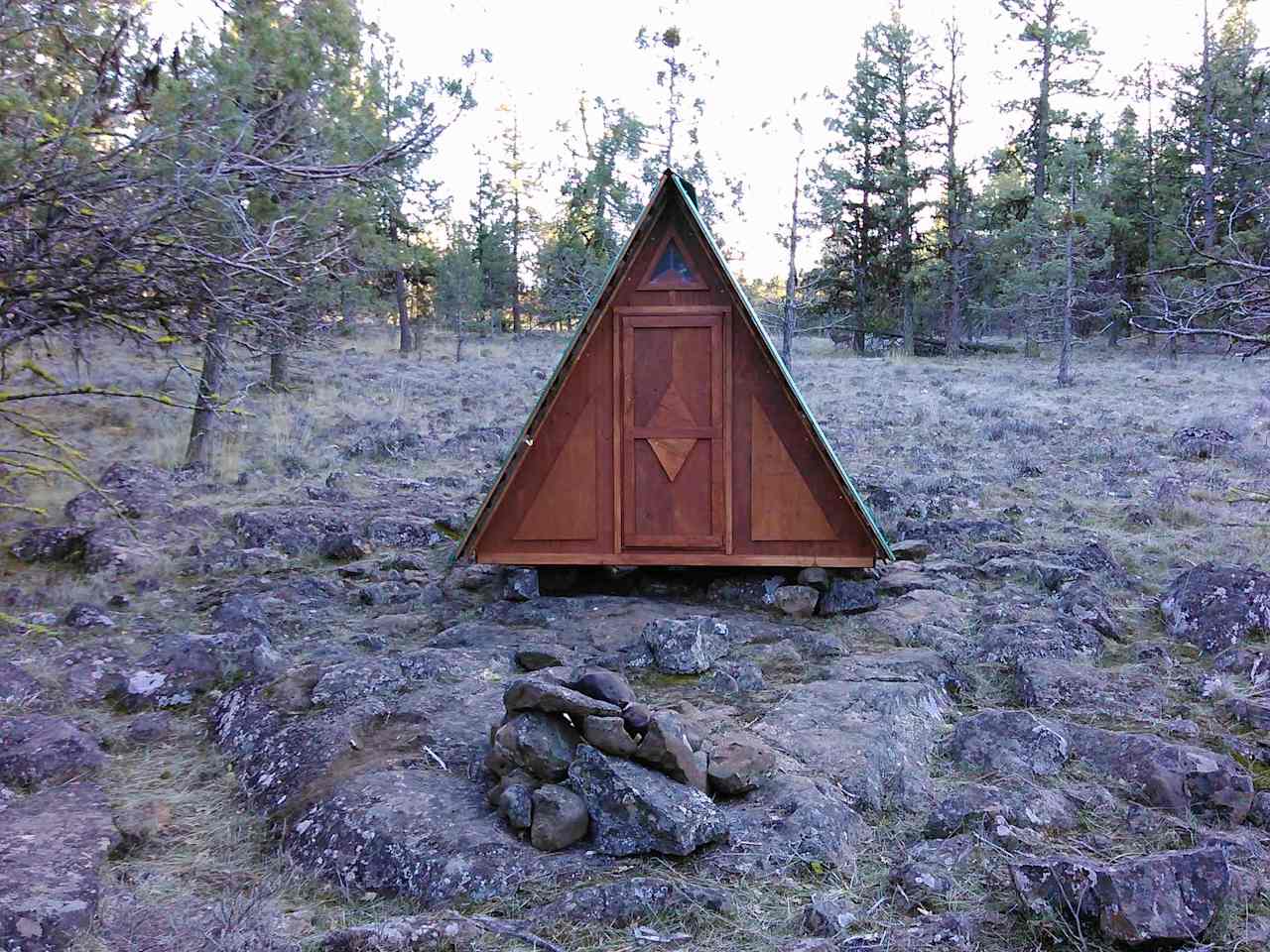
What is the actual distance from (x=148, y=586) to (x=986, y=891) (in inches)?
284

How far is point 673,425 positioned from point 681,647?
1.97 meters

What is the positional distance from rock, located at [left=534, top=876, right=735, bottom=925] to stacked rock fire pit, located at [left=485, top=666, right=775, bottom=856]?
0.76 ft

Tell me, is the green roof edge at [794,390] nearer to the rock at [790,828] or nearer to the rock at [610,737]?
the rock at [790,828]

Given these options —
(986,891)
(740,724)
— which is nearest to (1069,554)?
(740,724)

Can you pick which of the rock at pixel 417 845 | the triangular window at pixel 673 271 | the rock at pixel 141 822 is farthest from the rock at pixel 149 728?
the triangular window at pixel 673 271

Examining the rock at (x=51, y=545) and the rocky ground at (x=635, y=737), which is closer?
the rocky ground at (x=635, y=737)

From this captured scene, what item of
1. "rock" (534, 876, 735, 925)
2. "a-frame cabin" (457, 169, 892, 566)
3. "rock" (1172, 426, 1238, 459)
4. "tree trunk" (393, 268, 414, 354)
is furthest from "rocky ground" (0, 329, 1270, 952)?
"tree trunk" (393, 268, 414, 354)

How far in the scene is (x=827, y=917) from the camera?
3.44 metres

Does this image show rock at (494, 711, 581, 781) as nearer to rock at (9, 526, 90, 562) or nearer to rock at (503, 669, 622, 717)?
rock at (503, 669, 622, 717)

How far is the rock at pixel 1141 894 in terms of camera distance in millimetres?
3145

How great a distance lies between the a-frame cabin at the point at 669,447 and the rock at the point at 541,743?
125 inches

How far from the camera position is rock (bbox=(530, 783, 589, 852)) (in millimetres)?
3963

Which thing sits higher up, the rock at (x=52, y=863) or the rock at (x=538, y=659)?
the rock at (x=538, y=659)

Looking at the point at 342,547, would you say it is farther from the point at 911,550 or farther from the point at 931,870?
the point at 931,870
